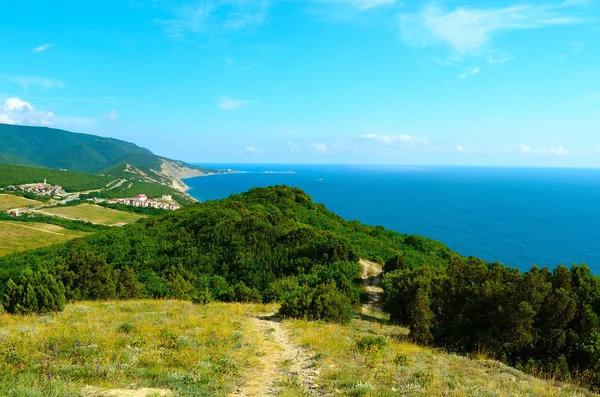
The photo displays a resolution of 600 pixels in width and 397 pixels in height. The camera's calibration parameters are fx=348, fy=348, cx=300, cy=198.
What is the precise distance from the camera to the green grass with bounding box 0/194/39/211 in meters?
151

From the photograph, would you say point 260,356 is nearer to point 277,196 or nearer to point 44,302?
point 44,302

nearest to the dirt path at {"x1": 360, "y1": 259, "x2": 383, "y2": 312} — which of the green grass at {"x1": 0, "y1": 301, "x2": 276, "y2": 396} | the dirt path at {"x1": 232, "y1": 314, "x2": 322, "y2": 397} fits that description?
the dirt path at {"x1": 232, "y1": 314, "x2": 322, "y2": 397}

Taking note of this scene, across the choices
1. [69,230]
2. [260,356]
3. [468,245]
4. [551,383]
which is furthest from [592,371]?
[69,230]

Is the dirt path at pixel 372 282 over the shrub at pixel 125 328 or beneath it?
beneath

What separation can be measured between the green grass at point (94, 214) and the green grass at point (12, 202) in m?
15.1

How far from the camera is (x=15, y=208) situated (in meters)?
150

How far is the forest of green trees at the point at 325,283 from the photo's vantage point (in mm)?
13008

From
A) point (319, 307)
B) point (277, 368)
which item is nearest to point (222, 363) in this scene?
point (277, 368)

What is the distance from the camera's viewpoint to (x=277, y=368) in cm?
1045

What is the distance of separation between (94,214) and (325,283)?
156081mm

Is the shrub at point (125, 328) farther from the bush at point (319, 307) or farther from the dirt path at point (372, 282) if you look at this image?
the dirt path at point (372, 282)

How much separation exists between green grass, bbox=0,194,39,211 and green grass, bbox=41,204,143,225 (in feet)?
49.4

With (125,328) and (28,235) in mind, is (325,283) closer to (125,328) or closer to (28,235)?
(125,328)

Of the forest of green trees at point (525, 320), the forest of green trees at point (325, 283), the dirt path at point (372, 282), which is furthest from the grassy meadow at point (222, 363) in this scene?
the dirt path at point (372, 282)
